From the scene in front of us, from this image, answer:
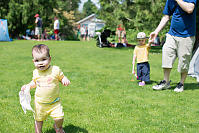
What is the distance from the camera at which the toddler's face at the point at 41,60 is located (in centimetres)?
284

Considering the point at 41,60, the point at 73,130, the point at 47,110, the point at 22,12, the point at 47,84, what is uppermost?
the point at 22,12

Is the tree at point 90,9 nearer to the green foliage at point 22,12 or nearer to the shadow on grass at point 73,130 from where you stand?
the green foliage at point 22,12

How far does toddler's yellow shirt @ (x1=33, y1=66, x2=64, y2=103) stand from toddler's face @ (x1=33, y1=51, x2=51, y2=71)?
12 centimetres

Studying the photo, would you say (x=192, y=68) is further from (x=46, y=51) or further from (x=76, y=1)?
(x=76, y=1)

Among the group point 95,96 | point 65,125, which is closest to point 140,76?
point 95,96

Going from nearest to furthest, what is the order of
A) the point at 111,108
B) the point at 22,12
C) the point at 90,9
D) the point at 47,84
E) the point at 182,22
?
1. the point at 47,84
2. the point at 111,108
3. the point at 182,22
4. the point at 22,12
5. the point at 90,9

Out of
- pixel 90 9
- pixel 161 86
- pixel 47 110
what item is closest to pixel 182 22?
pixel 161 86

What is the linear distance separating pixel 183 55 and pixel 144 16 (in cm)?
953

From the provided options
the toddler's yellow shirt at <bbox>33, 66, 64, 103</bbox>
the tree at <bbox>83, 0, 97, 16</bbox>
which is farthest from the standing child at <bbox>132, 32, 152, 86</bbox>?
the tree at <bbox>83, 0, 97, 16</bbox>

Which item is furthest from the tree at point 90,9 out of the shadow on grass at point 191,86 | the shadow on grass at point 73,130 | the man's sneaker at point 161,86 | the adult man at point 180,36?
the shadow on grass at point 73,130

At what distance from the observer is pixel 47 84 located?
118 inches

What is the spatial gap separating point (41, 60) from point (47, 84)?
33cm

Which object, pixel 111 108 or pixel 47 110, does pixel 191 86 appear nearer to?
pixel 111 108

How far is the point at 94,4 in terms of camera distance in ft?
55.3
